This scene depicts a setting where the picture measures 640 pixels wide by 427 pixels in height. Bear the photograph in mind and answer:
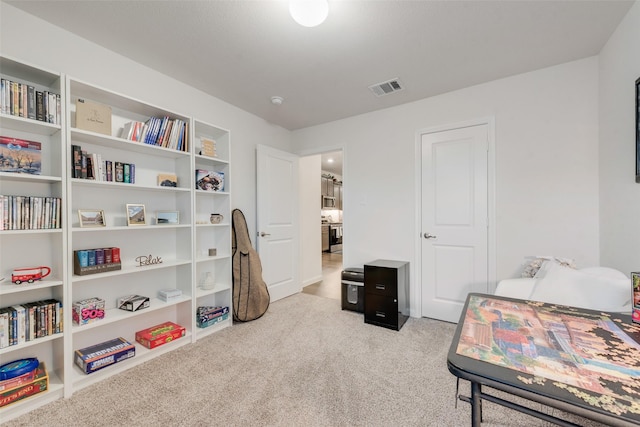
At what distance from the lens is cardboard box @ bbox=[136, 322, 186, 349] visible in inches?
86.7

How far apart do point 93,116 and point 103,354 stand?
1.70 metres

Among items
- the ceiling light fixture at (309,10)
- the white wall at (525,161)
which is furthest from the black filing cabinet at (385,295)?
the ceiling light fixture at (309,10)

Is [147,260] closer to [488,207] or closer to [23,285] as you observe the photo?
[23,285]

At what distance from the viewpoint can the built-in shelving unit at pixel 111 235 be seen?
5.70 ft

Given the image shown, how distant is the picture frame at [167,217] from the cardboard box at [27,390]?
1206 millimetres

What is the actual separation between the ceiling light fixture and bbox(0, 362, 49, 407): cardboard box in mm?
2676

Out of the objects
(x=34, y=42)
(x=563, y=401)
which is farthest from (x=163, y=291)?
(x=563, y=401)

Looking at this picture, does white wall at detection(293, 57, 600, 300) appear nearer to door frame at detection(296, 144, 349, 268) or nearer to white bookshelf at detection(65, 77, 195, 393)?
door frame at detection(296, 144, 349, 268)

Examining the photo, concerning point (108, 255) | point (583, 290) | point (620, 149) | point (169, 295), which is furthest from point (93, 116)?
point (620, 149)

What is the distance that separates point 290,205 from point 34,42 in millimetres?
2708

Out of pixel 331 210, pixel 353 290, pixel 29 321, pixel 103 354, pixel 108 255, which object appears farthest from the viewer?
pixel 331 210

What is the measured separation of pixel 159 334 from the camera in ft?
7.47

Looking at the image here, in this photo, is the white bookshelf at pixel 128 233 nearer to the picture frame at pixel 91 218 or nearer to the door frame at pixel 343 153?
the picture frame at pixel 91 218

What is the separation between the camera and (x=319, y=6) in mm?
1551
